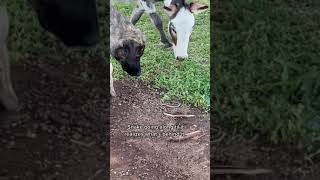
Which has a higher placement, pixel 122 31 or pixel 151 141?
pixel 122 31

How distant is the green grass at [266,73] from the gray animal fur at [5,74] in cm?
93

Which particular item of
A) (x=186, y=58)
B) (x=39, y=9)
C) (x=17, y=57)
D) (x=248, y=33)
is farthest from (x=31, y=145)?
(x=39, y=9)

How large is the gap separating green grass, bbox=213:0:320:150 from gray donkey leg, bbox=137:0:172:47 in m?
0.87

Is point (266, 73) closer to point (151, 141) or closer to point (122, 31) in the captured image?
point (151, 141)

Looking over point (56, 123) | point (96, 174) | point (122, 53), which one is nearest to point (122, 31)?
point (122, 53)

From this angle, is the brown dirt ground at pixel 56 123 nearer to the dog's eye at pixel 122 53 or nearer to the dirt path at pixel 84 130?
the dirt path at pixel 84 130

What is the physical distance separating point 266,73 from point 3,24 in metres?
1.28

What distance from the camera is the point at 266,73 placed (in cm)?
377

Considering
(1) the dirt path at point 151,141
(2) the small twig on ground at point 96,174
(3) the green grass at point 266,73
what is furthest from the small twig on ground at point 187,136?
(3) the green grass at point 266,73

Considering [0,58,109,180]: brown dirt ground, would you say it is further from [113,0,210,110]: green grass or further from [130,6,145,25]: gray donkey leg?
[130,6,145,25]: gray donkey leg

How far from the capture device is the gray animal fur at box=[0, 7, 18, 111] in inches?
132

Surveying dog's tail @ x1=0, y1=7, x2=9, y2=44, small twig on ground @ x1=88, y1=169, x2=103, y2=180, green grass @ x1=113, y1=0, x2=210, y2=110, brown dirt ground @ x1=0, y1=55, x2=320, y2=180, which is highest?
dog's tail @ x1=0, y1=7, x2=9, y2=44

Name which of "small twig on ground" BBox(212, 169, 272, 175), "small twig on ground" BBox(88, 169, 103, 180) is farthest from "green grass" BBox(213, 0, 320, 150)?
"small twig on ground" BBox(88, 169, 103, 180)

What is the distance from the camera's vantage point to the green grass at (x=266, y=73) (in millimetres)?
3520
